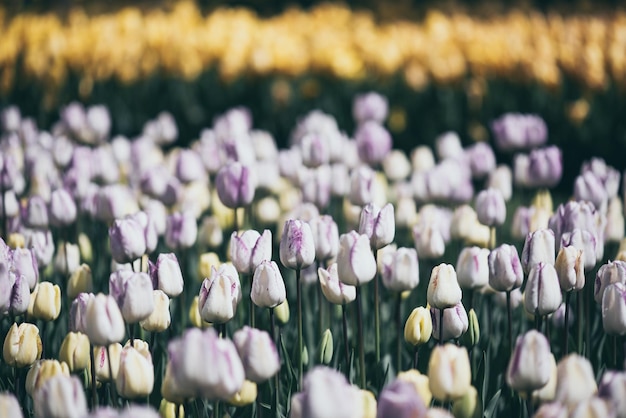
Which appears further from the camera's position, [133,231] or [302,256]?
[133,231]

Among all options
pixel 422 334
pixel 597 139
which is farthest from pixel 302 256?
pixel 597 139

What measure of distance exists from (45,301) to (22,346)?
0.77ft

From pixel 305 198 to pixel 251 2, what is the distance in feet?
36.2

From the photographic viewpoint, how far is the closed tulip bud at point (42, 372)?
1907mm

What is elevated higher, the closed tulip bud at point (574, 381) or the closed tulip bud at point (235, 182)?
the closed tulip bud at point (235, 182)

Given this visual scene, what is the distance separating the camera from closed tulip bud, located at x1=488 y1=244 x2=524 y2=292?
221 centimetres

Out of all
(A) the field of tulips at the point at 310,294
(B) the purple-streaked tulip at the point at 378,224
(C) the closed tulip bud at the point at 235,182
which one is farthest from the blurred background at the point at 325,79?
(B) the purple-streaked tulip at the point at 378,224

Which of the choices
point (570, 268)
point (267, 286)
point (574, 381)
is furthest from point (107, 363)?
point (570, 268)

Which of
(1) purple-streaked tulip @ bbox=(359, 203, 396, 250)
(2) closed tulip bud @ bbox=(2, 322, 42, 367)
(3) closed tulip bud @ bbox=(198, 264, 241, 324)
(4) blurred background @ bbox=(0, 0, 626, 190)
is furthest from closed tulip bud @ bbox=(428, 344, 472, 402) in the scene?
(4) blurred background @ bbox=(0, 0, 626, 190)

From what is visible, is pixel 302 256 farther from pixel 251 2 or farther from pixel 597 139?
pixel 251 2

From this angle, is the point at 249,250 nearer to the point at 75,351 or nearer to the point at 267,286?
the point at 267,286

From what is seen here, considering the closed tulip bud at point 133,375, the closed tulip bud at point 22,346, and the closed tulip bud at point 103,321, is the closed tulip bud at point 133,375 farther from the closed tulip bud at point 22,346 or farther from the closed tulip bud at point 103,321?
the closed tulip bud at point 22,346

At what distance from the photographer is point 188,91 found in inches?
243

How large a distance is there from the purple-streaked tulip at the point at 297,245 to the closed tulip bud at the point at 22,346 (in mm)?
662
